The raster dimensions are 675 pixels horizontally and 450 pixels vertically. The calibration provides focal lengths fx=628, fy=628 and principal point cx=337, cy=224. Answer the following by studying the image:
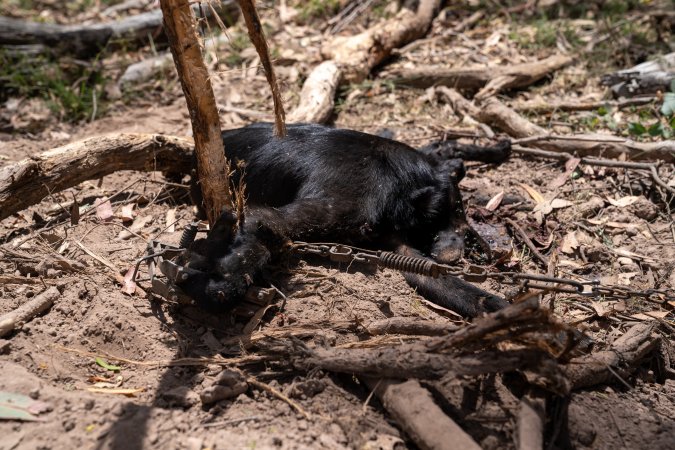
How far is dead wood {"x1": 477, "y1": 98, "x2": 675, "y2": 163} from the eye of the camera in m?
5.78

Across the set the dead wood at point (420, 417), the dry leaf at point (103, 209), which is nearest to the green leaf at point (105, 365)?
the dead wood at point (420, 417)

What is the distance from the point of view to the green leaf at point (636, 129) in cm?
607

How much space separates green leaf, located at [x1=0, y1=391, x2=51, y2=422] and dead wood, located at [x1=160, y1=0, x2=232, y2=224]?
1513 millimetres

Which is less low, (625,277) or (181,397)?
(181,397)

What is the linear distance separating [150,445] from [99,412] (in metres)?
0.35

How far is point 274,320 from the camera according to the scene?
12.4ft

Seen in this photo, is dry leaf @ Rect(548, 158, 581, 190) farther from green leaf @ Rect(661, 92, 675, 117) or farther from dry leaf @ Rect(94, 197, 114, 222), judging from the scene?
dry leaf @ Rect(94, 197, 114, 222)

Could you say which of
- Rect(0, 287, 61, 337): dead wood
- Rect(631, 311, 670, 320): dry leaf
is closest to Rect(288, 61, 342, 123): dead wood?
Rect(0, 287, 61, 337): dead wood

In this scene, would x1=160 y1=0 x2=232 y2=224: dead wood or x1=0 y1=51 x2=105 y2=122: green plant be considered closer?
x1=160 y1=0 x2=232 y2=224: dead wood

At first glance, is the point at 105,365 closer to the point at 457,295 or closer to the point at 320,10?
the point at 457,295

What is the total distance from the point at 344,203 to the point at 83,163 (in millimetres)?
2026

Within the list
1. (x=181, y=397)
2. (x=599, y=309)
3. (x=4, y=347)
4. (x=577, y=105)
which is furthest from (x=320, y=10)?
(x=181, y=397)

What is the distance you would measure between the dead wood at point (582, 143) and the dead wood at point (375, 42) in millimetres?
1766

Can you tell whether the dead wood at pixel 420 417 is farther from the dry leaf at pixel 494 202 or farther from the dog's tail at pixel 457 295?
the dry leaf at pixel 494 202
